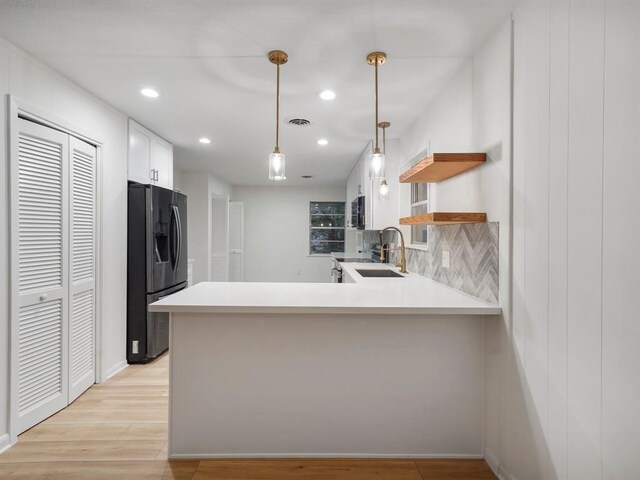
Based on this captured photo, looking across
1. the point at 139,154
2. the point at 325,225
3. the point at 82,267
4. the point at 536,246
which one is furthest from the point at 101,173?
the point at 325,225

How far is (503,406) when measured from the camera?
1.67 metres

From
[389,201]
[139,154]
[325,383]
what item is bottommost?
[325,383]

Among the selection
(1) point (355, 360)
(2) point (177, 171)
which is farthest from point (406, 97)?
(2) point (177, 171)

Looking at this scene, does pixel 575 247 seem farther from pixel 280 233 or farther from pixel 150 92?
pixel 280 233

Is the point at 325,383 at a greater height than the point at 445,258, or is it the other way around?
the point at 445,258

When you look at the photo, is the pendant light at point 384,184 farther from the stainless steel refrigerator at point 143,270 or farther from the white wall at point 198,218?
the white wall at point 198,218

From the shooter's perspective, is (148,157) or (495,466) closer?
(495,466)

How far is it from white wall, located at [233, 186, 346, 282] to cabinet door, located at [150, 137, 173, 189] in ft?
11.8

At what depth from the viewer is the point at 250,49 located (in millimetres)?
1974

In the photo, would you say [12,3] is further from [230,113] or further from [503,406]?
[503,406]

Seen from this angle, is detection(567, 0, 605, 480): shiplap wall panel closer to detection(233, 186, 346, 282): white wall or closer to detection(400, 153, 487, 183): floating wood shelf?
detection(400, 153, 487, 183): floating wood shelf

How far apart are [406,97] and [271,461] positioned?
2583mm

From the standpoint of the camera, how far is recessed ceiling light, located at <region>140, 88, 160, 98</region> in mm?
2554

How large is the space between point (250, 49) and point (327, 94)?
30.5 inches
